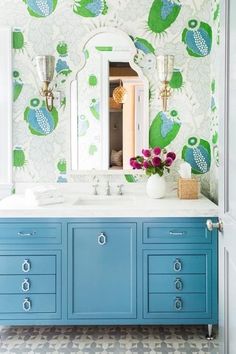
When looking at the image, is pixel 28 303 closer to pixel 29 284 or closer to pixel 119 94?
pixel 29 284

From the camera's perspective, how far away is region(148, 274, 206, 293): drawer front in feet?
8.81

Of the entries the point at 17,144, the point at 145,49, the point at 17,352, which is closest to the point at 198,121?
the point at 145,49

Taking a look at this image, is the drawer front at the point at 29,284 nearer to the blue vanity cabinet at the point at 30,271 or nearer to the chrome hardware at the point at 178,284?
the blue vanity cabinet at the point at 30,271

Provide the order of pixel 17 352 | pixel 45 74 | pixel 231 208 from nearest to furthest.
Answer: pixel 231 208 < pixel 17 352 < pixel 45 74

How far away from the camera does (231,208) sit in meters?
1.70

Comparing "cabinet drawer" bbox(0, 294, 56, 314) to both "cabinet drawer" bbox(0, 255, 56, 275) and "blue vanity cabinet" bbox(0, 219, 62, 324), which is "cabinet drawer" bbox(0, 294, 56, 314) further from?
"cabinet drawer" bbox(0, 255, 56, 275)

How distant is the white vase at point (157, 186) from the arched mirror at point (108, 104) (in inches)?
11.1

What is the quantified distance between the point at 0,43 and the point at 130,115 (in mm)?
1121

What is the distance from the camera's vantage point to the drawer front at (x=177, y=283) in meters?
2.69

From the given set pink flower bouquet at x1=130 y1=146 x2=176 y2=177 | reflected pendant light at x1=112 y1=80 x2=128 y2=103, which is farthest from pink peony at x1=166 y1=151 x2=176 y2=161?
reflected pendant light at x1=112 y1=80 x2=128 y2=103

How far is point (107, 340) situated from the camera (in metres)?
2.71

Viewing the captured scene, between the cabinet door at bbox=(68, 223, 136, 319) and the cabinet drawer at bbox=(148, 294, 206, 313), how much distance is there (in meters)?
0.13

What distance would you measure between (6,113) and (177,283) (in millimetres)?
1766

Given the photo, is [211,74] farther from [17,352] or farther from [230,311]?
Answer: [17,352]
